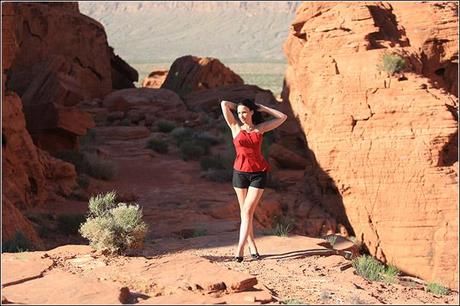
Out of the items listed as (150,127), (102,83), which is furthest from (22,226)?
(102,83)

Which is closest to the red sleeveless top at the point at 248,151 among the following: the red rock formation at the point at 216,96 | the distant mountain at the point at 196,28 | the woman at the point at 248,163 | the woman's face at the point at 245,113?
the woman at the point at 248,163

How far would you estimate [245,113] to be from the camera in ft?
25.6

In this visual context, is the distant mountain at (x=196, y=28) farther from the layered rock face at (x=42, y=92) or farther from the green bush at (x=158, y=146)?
the green bush at (x=158, y=146)

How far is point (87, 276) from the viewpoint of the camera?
671 centimetres

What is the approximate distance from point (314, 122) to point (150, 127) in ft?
46.2

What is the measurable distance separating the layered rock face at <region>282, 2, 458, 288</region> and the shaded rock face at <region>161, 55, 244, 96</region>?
795 inches

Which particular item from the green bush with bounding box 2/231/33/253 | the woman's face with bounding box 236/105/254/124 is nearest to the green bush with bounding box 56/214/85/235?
the green bush with bounding box 2/231/33/253

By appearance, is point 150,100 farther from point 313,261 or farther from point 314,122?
point 313,261

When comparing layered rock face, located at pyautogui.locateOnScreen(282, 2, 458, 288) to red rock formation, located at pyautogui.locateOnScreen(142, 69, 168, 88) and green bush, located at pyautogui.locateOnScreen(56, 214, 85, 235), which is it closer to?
green bush, located at pyautogui.locateOnScreen(56, 214, 85, 235)

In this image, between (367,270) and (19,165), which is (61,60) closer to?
(19,165)

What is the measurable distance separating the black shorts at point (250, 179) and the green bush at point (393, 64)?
21.0ft

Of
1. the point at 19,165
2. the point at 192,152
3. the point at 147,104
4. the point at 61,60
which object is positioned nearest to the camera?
the point at 19,165

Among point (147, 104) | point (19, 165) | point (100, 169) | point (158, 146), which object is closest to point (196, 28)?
point (147, 104)

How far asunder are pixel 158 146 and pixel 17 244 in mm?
13252
